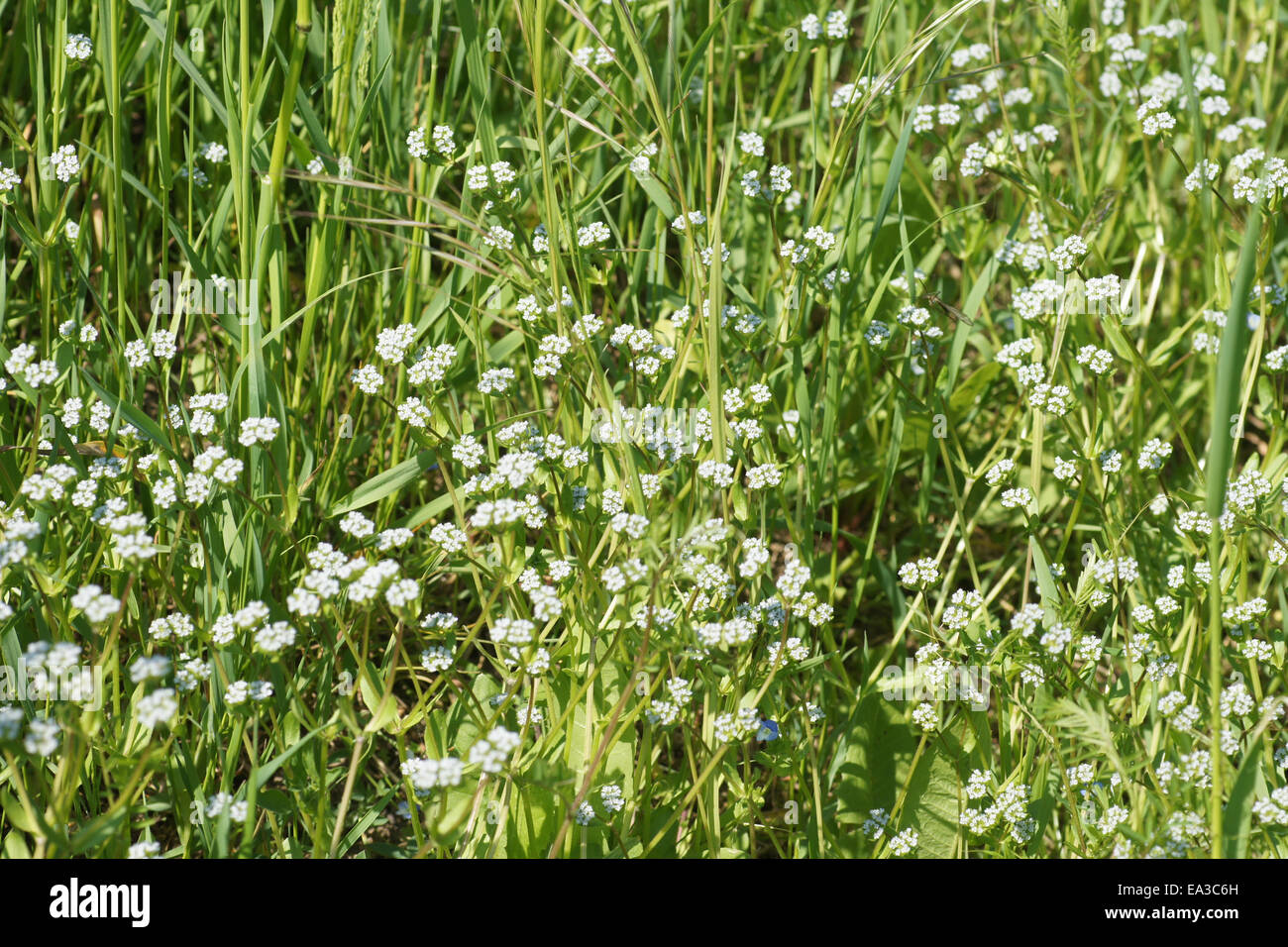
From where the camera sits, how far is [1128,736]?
1.97 meters

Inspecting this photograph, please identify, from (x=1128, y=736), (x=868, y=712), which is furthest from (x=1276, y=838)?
(x=868, y=712)

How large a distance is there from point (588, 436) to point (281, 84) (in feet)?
3.89

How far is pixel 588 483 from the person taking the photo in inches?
88.7

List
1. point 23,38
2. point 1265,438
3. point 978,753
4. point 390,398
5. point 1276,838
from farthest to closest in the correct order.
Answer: point 1265,438 < point 23,38 < point 390,398 < point 978,753 < point 1276,838

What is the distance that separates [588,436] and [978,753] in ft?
3.21

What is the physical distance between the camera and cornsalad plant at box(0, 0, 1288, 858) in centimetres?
183

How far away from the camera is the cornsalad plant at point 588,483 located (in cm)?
183

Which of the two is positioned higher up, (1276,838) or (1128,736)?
(1128,736)

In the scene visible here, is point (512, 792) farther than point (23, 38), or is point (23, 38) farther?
point (23, 38)

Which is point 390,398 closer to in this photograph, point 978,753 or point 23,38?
point 23,38
